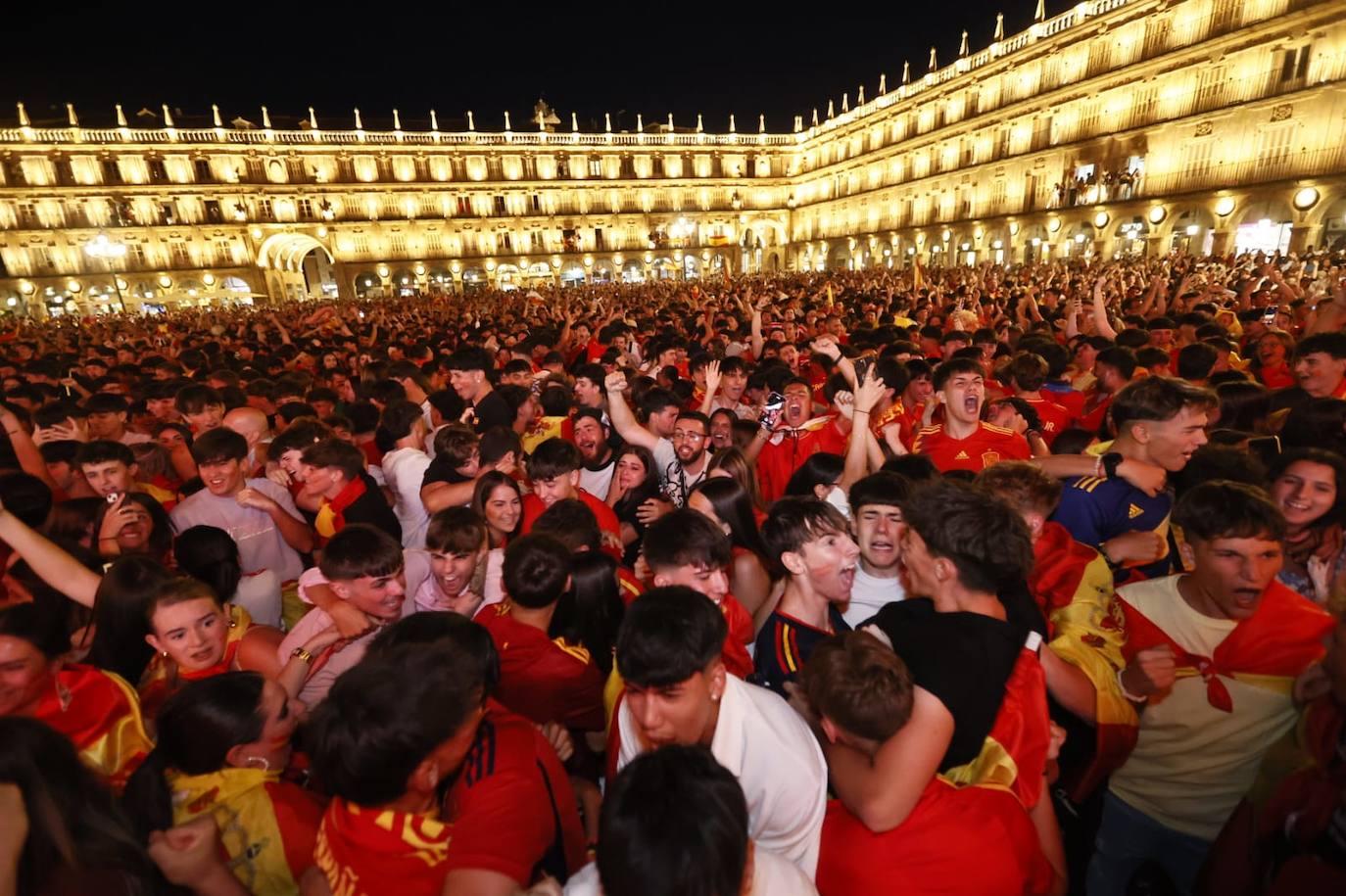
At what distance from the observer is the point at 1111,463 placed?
3.27m

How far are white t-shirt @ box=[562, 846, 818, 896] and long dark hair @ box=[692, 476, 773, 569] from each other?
1.88 m

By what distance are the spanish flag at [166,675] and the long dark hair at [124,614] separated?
6 cm

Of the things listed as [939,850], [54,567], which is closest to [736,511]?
[939,850]

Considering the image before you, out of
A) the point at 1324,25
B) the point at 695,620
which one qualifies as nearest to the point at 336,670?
the point at 695,620

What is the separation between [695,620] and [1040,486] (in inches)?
76.0

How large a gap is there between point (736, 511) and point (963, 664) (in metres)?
1.56

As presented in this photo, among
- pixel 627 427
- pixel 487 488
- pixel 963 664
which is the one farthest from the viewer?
pixel 627 427

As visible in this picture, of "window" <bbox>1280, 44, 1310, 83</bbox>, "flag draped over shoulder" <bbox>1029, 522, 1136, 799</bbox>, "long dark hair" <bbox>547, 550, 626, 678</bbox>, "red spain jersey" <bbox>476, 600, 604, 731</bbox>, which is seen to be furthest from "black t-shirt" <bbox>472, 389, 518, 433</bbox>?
"window" <bbox>1280, 44, 1310, 83</bbox>

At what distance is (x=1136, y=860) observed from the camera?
7.86ft

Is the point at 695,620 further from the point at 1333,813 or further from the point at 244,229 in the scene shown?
the point at 244,229

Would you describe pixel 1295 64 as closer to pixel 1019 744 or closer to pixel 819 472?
pixel 819 472

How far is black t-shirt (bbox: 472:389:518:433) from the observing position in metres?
5.48

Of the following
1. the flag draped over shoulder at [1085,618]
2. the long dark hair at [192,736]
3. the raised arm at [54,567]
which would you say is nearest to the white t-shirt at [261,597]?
the raised arm at [54,567]

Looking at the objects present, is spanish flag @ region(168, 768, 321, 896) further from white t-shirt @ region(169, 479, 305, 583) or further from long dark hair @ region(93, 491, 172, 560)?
white t-shirt @ region(169, 479, 305, 583)
